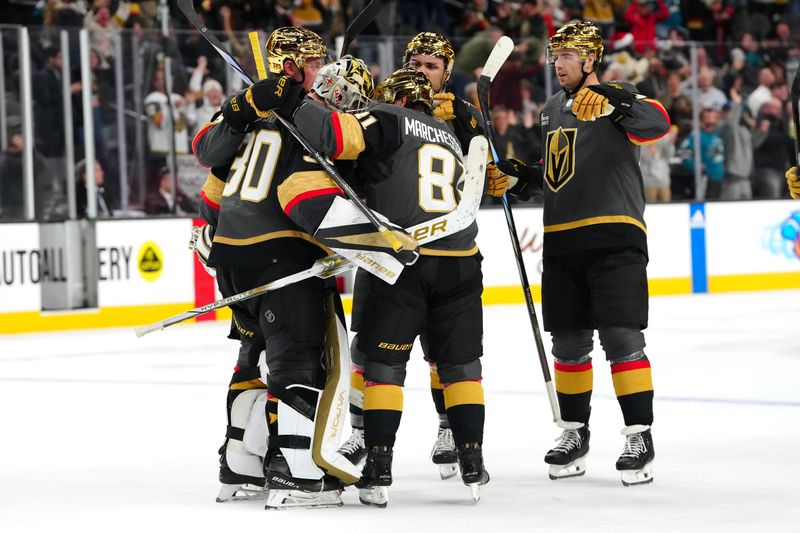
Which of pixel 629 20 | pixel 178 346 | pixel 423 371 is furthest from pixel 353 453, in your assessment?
pixel 629 20

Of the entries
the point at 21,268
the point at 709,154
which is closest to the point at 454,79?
the point at 709,154

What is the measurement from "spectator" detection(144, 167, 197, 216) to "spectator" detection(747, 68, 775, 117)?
483cm

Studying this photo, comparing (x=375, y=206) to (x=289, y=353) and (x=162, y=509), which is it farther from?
(x=162, y=509)

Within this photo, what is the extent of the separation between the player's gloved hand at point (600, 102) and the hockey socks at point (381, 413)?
99 centimetres

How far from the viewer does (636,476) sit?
13.8 ft

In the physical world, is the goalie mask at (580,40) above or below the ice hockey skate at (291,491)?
above

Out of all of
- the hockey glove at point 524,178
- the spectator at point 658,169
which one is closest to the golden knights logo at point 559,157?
the hockey glove at point 524,178

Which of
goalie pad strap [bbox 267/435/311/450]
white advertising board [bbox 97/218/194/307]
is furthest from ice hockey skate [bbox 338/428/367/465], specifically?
white advertising board [bbox 97/218/194/307]

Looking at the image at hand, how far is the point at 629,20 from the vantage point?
45.5 feet

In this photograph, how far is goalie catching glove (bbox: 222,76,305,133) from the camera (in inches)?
150

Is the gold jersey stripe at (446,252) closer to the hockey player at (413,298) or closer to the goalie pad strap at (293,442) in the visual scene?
the hockey player at (413,298)

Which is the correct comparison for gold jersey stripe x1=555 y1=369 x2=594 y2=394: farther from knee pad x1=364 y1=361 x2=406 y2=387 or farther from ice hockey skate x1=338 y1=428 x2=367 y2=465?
knee pad x1=364 y1=361 x2=406 y2=387

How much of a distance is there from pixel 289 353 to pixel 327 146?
57 cm

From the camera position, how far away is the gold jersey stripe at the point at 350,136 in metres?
3.84
